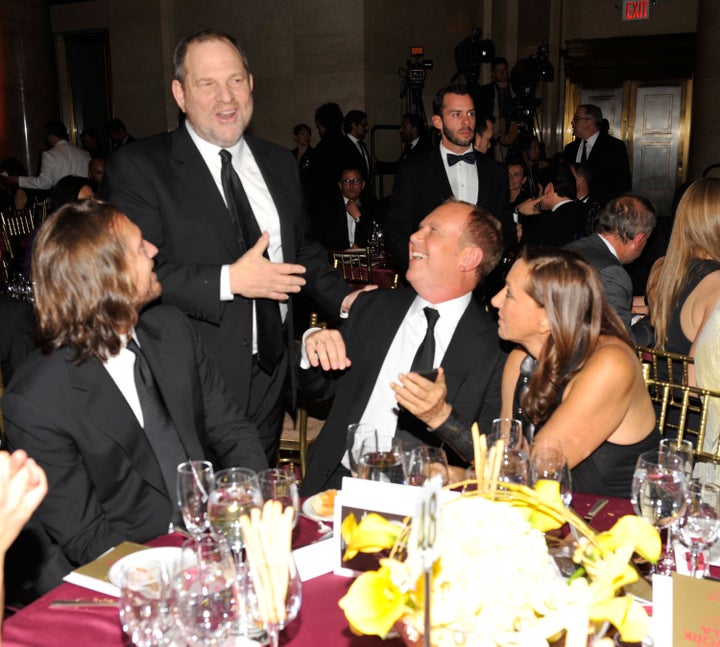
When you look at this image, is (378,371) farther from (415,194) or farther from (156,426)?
(415,194)

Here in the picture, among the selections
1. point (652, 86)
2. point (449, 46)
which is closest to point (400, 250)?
point (449, 46)

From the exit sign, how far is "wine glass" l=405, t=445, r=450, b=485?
1245 cm

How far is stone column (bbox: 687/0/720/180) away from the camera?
8508mm

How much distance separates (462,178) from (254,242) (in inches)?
108

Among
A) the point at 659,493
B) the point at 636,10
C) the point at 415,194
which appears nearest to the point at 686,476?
the point at 659,493

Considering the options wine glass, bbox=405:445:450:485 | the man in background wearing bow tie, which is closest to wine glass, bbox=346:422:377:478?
wine glass, bbox=405:445:450:485

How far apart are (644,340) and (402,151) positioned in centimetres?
700

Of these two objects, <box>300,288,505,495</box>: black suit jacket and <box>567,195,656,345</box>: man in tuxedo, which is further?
<box>567,195,656,345</box>: man in tuxedo

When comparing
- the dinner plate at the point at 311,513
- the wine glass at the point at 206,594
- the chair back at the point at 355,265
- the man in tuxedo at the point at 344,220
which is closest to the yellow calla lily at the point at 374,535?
the wine glass at the point at 206,594

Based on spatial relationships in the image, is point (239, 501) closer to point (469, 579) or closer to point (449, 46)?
point (469, 579)

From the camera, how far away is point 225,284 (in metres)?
2.74

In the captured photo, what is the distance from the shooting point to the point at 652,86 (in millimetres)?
12578

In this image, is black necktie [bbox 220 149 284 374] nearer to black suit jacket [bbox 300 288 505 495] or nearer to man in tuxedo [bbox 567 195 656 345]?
black suit jacket [bbox 300 288 505 495]

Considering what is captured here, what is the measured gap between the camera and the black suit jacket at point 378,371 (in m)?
2.71
